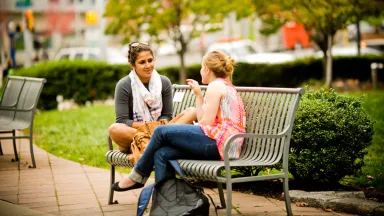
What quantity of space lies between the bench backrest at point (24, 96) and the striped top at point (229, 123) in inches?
136

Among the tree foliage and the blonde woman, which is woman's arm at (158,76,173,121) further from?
the tree foliage

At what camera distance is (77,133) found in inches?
458

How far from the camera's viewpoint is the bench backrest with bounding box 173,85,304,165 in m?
5.38

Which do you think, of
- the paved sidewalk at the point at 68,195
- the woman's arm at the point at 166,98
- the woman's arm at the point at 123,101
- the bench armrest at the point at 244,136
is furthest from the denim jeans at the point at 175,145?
the woman's arm at the point at 166,98

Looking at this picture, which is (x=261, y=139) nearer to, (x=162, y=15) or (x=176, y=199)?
(x=176, y=199)

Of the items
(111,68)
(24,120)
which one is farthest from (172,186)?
(111,68)

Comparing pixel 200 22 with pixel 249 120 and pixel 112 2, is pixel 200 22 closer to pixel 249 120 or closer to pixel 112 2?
pixel 112 2

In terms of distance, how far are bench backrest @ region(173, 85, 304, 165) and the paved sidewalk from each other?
57 centimetres

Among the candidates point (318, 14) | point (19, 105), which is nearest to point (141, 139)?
point (19, 105)

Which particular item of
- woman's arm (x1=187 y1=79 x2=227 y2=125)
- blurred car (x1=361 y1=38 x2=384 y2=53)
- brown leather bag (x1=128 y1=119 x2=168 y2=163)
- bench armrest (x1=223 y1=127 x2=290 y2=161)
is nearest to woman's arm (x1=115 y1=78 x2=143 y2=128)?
brown leather bag (x1=128 y1=119 x2=168 y2=163)

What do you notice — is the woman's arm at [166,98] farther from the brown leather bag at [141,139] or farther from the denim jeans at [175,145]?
the denim jeans at [175,145]

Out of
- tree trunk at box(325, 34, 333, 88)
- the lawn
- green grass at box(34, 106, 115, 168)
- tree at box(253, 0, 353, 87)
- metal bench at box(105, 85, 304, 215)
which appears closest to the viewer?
metal bench at box(105, 85, 304, 215)

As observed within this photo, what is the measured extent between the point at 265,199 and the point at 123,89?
173 cm

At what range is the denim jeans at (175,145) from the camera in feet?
17.4
